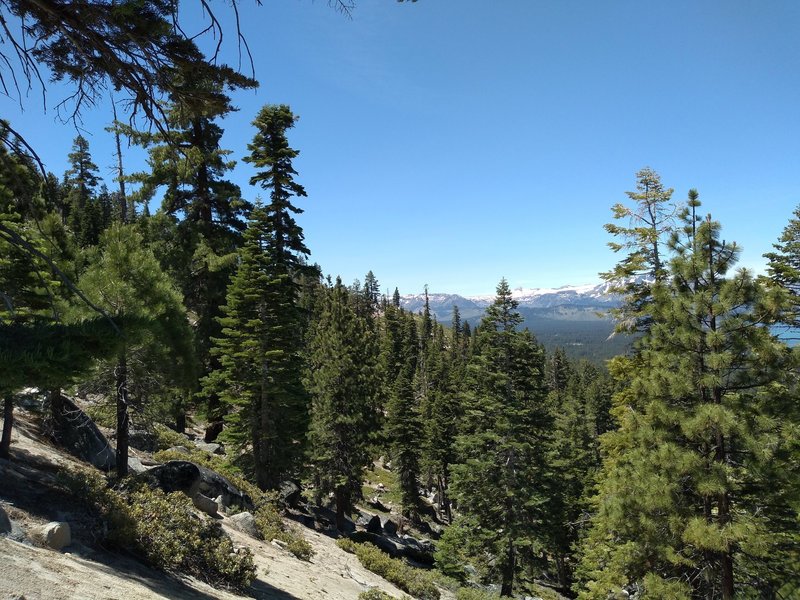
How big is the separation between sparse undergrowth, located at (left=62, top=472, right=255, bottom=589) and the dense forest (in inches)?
81.9

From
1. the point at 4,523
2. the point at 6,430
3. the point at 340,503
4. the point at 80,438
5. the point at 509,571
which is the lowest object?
the point at 509,571

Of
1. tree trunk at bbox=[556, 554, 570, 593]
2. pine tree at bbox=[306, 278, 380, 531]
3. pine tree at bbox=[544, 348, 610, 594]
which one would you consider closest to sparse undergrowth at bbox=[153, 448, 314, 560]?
pine tree at bbox=[306, 278, 380, 531]

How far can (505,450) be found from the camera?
2038cm

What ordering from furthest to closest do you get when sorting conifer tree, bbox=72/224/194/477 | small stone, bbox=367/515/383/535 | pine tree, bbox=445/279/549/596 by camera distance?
small stone, bbox=367/515/383/535 → pine tree, bbox=445/279/549/596 → conifer tree, bbox=72/224/194/477

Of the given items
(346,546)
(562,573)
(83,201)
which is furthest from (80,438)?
(83,201)

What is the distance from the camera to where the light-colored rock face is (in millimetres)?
6230

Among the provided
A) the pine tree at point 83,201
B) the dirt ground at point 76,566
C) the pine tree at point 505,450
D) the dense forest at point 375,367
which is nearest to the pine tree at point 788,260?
the dense forest at point 375,367

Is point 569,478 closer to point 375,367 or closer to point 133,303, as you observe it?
point 375,367

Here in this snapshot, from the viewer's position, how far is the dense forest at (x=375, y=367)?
23.5ft

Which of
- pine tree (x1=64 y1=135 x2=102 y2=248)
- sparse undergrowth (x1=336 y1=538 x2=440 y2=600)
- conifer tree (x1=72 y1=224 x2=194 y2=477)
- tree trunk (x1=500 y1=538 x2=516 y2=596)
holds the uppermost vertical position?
pine tree (x1=64 y1=135 x2=102 y2=248)

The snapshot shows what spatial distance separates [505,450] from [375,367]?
1191 cm

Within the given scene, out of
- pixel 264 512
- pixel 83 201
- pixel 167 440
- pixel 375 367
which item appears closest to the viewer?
pixel 264 512

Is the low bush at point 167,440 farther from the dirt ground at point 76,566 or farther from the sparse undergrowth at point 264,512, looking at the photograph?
the dirt ground at point 76,566

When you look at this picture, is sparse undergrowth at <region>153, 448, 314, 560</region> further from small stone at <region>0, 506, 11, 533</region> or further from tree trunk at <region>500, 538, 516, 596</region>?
tree trunk at <region>500, 538, 516, 596</region>
